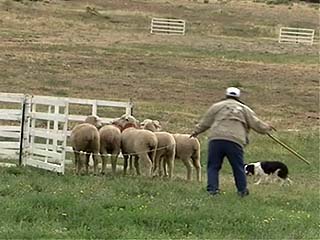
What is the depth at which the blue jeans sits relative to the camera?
537 inches

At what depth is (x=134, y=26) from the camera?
187 ft

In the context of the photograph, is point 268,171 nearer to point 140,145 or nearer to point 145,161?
point 145,161

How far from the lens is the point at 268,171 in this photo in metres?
18.7

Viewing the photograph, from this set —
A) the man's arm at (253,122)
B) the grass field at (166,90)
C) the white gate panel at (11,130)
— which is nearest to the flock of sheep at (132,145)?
the grass field at (166,90)

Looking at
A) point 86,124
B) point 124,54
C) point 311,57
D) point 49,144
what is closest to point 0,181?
point 86,124

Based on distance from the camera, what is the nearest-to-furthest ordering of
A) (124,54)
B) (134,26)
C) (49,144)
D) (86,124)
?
1. (86,124)
2. (49,144)
3. (124,54)
4. (134,26)

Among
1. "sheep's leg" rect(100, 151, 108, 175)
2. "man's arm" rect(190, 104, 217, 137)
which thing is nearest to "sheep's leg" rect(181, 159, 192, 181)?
"sheep's leg" rect(100, 151, 108, 175)

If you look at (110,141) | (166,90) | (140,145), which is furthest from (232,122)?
(166,90)

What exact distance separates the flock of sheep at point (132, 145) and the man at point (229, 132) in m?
2.40

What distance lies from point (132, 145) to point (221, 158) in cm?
272

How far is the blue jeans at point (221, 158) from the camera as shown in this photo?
13.6 meters

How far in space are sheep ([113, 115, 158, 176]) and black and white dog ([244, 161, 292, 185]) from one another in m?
2.91

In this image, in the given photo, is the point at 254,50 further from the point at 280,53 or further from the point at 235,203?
the point at 235,203

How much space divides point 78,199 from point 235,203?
2.34 m
